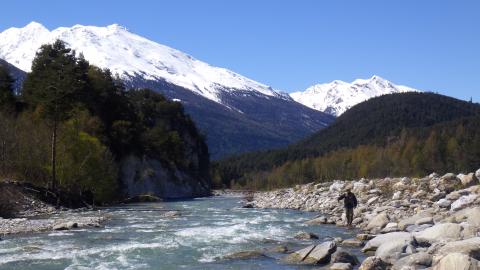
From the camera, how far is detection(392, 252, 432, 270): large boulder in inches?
709

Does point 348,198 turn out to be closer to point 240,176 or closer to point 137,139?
point 137,139

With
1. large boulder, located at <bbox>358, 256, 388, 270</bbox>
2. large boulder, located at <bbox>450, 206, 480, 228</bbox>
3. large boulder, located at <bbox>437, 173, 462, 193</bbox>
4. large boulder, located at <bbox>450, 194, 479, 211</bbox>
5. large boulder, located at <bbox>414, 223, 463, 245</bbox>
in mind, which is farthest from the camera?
large boulder, located at <bbox>437, 173, 462, 193</bbox>

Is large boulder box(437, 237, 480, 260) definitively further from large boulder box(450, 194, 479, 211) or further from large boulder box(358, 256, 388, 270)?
large boulder box(450, 194, 479, 211)

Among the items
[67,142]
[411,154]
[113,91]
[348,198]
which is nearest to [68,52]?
[113,91]

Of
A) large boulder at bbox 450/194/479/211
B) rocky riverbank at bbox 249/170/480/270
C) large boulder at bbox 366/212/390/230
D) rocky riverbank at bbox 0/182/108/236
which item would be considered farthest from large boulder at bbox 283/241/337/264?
large boulder at bbox 450/194/479/211

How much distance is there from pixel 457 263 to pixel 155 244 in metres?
13.6

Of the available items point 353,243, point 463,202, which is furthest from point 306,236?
point 463,202

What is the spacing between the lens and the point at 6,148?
1944 inches

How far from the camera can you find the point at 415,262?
18156 millimetres

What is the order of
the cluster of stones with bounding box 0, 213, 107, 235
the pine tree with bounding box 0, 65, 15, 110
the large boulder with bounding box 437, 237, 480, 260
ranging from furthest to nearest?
the pine tree with bounding box 0, 65, 15, 110, the cluster of stones with bounding box 0, 213, 107, 235, the large boulder with bounding box 437, 237, 480, 260

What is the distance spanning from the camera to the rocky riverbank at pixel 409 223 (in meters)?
18.3

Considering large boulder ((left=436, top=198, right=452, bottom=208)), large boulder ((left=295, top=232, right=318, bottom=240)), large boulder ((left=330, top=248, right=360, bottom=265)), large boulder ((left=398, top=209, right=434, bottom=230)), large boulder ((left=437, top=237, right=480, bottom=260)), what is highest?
large boulder ((left=436, top=198, right=452, bottom=208))

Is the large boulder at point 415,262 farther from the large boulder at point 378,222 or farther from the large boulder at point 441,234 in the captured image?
the large boulder at point 378,222

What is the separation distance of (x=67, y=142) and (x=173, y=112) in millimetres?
73927
